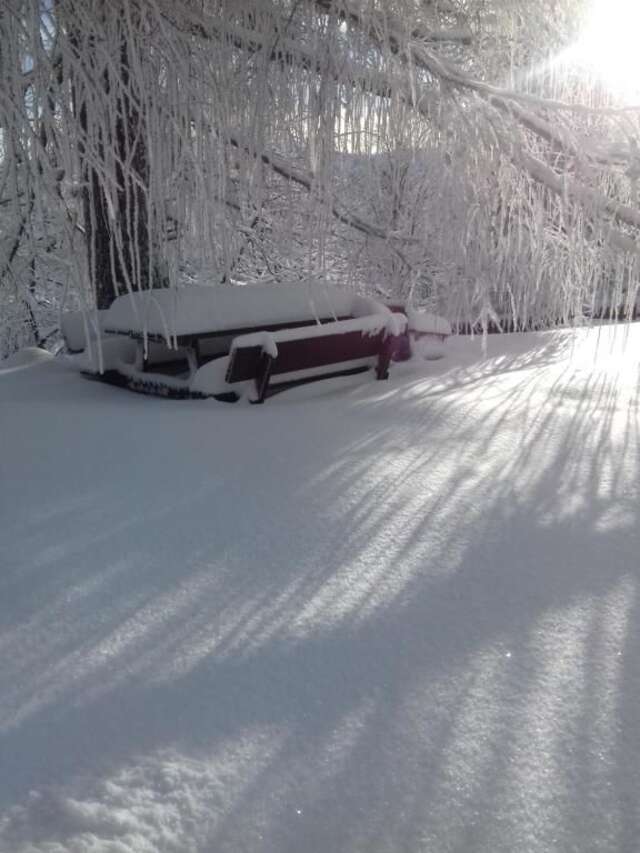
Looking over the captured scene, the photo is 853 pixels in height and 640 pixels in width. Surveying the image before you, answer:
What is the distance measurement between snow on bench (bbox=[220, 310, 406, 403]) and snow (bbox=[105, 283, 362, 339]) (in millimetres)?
294

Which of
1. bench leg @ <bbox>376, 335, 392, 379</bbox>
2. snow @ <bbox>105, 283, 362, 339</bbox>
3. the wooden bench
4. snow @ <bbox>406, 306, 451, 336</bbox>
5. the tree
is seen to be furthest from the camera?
snow @ <bbox>406, 306, 451, 336</bbox>

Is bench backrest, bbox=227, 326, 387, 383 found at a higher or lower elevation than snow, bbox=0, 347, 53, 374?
higher

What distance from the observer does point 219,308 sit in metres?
5.72

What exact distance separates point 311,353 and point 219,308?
78 cm

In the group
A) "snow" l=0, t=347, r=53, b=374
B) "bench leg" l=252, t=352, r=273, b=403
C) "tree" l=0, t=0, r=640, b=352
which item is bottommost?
"snow" l=0, t=347, r=53, b=374

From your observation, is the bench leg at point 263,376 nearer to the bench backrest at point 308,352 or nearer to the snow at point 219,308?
the bench backrest at point 308,352

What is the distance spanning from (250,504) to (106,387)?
10.9 feet

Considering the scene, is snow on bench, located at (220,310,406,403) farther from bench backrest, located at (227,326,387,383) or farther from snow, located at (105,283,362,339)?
snow, located at (105,283,362,339)

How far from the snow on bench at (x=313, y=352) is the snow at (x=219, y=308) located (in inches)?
11.6

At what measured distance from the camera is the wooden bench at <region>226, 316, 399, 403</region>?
525 cm

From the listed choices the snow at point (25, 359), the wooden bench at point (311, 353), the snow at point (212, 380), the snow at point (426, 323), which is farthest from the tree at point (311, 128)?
the snow at point (25, 359)

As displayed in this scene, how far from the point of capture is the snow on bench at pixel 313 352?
17.2 ft

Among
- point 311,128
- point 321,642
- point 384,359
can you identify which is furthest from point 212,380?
point 321,642

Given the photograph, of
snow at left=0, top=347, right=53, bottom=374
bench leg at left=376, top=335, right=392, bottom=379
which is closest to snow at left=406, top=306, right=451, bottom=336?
bench leg at left=376, top=335, right=392, bottom=379
